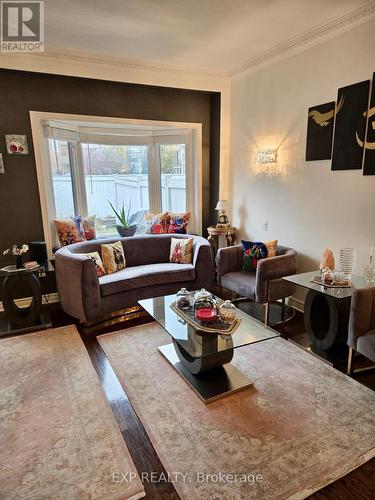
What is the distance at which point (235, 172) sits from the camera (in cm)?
462

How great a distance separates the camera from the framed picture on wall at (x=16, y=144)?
359 centimetres

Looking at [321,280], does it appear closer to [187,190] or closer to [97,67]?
[187,190]

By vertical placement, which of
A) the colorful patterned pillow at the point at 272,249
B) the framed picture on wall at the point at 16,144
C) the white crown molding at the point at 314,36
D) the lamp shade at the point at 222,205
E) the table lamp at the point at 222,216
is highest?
the white crown molding at the point at 314,36

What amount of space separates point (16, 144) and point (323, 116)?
11.0 feet

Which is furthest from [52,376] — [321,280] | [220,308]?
[321,280]

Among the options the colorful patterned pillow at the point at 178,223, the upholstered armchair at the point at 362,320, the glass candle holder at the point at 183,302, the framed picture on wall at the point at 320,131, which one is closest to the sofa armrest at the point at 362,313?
the upholstered armchair at the point at 362,320

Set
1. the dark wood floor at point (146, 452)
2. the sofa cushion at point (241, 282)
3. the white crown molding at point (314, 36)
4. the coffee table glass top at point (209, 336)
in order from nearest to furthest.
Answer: the dark wood floor at point (146, 452) → the coffee table glass top at point (209, 336) → the white crown molding at point (314, 36) → the sofa cushion at point (241, 282)

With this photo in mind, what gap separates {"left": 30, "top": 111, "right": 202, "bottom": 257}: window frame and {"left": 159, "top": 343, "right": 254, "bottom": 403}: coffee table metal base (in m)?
2.53

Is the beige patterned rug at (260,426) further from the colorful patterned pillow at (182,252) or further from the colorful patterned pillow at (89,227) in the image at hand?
the colorful patterned pillow at (89,227)

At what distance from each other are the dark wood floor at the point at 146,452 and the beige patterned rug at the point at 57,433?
51mm

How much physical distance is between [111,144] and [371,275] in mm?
3747

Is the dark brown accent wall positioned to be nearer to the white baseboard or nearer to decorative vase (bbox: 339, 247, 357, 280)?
the white baseboard

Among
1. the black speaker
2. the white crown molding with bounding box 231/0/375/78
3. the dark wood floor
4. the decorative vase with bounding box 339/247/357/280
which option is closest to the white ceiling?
the white crown molding with bounding box 231/0/375/78

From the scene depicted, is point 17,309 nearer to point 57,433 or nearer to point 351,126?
point 57,433
